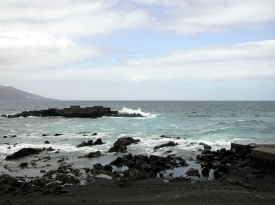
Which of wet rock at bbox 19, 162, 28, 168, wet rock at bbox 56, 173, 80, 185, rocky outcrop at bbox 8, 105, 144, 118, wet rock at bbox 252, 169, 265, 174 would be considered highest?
rocky outcrop at bbox 8, 105, 144, 118

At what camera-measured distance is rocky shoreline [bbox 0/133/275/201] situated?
10.3m

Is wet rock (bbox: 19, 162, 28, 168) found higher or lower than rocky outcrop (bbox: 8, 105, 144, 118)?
lower

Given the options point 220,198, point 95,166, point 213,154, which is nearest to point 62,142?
point 95,166

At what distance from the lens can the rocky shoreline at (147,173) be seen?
10320 millimetres

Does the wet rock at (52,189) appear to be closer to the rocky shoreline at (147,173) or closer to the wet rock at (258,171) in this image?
the rocky shoreline at (147,173)

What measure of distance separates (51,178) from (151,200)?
5.05 metres

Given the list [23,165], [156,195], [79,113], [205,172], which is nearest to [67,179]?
[156,195]

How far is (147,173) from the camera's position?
39.5 feet

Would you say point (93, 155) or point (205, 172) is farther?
point (93, 155)

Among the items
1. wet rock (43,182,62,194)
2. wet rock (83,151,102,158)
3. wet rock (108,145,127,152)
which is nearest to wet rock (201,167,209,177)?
wet rock (43,182,62,194)

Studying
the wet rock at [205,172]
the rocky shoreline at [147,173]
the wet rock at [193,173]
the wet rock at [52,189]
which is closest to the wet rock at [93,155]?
the rocky shoreline at [147,173]

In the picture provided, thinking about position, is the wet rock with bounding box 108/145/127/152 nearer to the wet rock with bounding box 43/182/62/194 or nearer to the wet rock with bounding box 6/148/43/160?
the wet rock with bounding box 6/148/43/160

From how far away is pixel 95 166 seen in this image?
1346 centimetres

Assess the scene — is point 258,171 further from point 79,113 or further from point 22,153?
point 79,113
